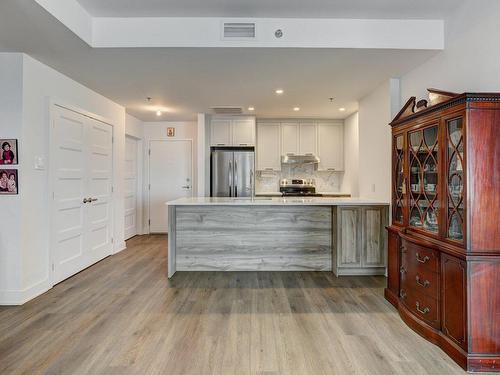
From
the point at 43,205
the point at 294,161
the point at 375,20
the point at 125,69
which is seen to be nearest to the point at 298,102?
the point at 294,161

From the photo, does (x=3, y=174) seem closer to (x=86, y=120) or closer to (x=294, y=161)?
(x=86, y=120)

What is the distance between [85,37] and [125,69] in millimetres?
697

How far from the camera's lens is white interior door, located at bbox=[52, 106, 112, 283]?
3508mm

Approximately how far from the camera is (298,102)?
4.89 meters

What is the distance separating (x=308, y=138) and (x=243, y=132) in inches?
54.6

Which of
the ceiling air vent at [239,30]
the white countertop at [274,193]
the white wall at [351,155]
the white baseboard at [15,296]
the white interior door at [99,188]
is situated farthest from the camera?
the white countertop at [274,193]

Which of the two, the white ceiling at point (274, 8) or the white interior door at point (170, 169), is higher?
the white ceiling at point (274, 8)

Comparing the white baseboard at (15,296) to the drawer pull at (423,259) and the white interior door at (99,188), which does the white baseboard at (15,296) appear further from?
the drawer pull at (423,259)

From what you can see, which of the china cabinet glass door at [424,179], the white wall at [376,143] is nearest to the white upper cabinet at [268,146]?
the white wall at [376,143]

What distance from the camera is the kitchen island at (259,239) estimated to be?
3848 mm

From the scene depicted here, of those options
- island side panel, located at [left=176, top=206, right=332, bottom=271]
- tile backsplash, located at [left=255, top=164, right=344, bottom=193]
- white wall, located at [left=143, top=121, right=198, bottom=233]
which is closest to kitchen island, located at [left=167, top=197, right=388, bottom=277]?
island side panel, located at [left=176, top=206, right=332, bottom=271]

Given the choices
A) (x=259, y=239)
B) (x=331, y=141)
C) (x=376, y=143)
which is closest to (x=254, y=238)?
(x=259, y=239)

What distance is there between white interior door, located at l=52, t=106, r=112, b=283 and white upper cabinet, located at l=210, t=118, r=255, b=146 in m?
1.98

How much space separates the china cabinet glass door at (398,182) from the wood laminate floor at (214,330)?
2.97 feet
